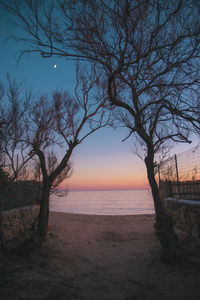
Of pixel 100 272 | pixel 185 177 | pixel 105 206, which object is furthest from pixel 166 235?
pixel 105 206

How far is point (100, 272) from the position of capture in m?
5.68

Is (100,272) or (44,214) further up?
(44,214)

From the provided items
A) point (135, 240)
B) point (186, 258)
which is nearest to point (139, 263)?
point (186, 258)

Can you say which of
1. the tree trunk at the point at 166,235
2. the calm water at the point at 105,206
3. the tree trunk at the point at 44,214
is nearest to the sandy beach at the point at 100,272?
the tree trunk at the point at 166,235

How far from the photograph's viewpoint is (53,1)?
359cm

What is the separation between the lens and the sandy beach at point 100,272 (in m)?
4.03

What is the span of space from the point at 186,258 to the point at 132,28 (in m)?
4.74

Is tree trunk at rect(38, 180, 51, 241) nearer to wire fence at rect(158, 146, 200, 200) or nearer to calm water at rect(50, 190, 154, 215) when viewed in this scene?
wire fence at rect(158, 146, 200, 200)

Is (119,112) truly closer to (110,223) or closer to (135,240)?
(135,240)

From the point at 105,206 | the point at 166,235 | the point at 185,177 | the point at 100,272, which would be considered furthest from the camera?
the point at 105,206

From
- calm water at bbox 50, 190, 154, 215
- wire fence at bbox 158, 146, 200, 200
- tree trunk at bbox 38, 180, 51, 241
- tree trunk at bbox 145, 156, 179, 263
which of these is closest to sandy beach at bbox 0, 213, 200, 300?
tree trunk at bbox 145, 156, 179, 263

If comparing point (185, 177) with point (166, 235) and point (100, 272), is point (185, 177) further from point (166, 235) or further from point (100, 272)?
point (100, 272)

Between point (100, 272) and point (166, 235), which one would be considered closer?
point (166, 235)

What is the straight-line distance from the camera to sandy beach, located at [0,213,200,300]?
4.03m
